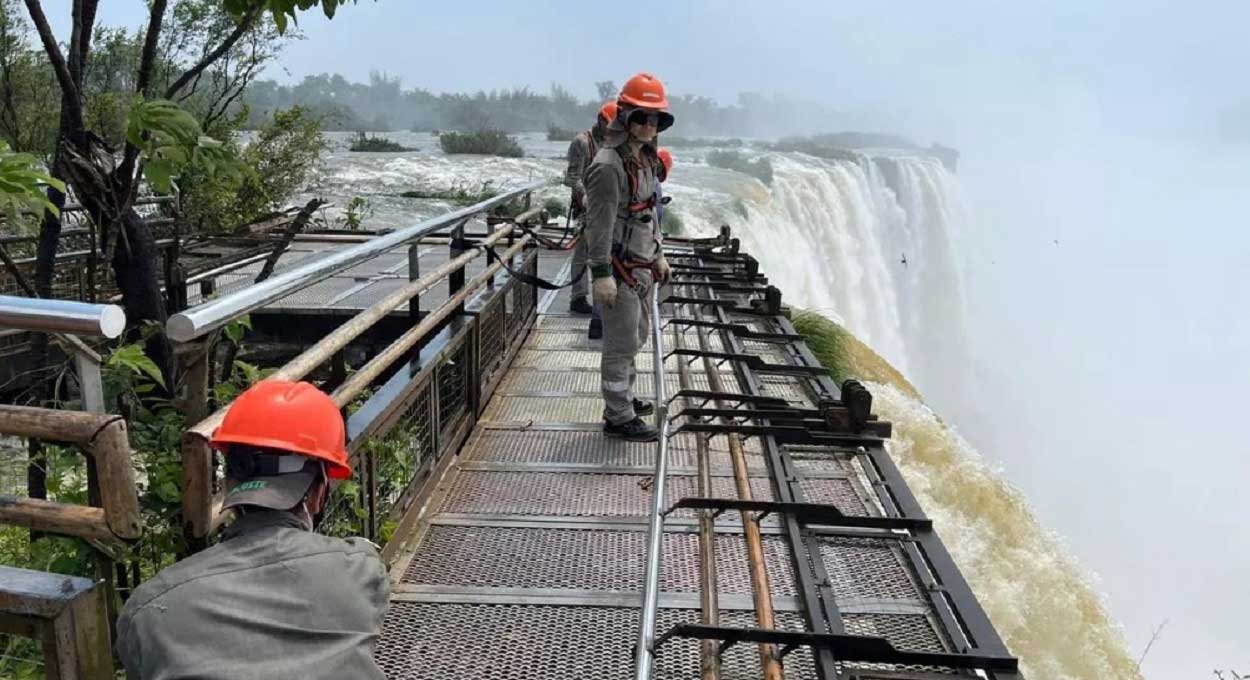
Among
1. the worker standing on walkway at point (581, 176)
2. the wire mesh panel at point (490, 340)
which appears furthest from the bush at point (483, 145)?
the wire mesh panel at point (490, 340)

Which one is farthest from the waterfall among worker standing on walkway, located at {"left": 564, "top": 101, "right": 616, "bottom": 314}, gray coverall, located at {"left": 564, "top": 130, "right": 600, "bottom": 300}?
gray coverall, located at {"left": 564, "top": 130, "right": 600, "bottom": 300}

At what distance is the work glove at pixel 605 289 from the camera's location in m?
4.80

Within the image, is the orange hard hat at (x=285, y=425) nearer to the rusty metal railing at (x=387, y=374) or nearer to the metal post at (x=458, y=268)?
the rusty metal railing at (x=387, y=374)

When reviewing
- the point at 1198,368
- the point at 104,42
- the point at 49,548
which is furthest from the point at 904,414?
the point at 1198,368

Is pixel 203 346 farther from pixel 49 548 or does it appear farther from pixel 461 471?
pixel 461 471

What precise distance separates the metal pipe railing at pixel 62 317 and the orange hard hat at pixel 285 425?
278mm

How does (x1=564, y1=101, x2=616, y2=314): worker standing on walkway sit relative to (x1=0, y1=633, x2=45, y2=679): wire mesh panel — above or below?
above

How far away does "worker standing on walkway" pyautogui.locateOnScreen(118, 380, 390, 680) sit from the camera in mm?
1592

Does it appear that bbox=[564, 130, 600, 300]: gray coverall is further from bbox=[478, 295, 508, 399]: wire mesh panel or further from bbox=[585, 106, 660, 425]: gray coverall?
bbox=[585, 106, 660, 425]: gray coverall

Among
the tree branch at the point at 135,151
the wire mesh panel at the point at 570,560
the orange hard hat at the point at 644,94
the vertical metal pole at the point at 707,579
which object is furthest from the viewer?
the orange hard hat at the point at 644,94

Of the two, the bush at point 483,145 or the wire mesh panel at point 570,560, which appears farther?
the bush at point 483,145

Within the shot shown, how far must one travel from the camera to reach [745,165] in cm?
3180

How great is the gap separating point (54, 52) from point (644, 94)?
260cm

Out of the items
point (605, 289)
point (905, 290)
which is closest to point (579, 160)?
point (605, 289)
